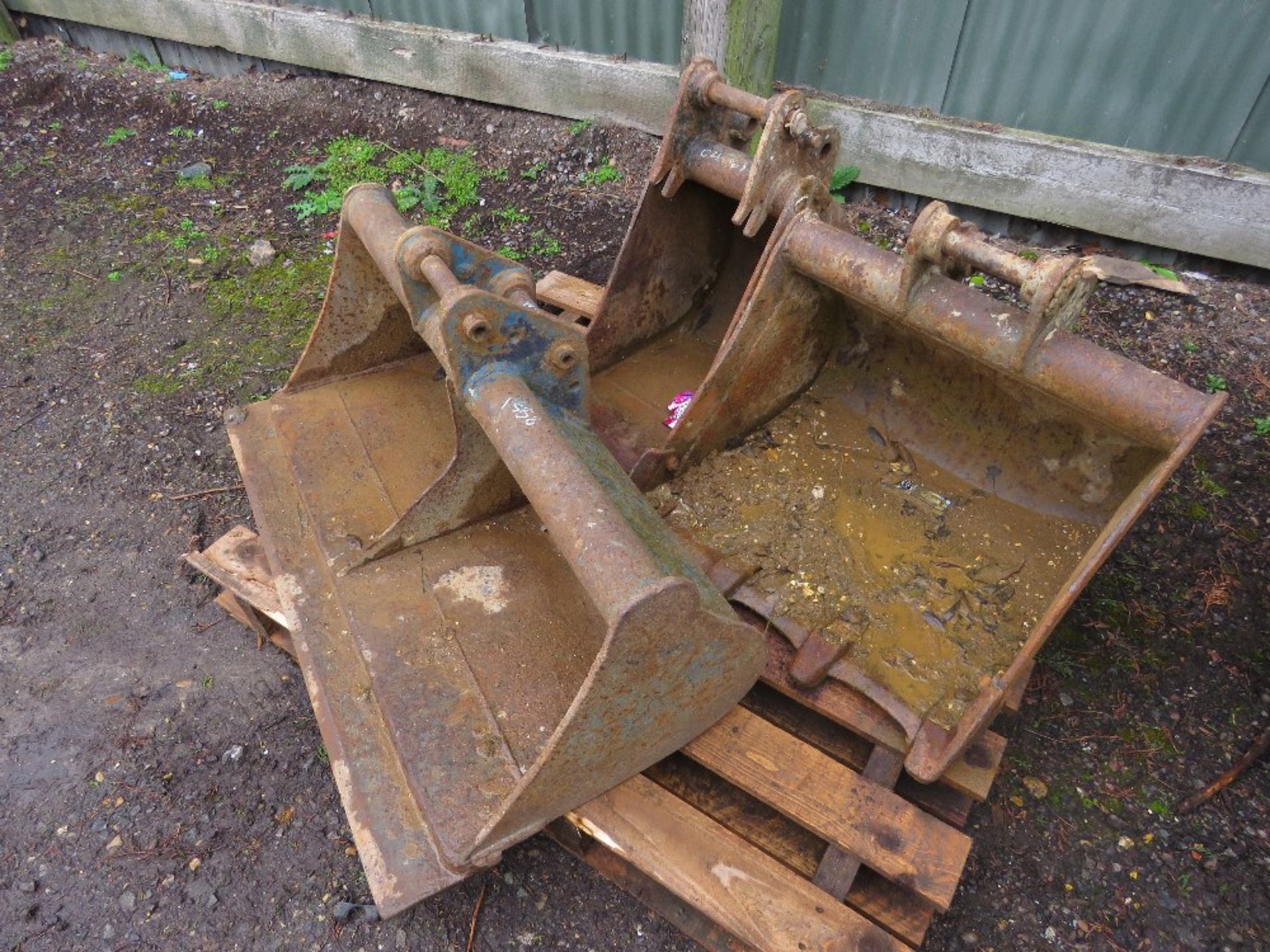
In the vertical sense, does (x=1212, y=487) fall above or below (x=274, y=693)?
above

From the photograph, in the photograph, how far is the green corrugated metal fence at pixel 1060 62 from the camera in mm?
3539

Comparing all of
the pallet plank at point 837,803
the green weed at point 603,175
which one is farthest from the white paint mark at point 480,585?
the green weed at point 603,175

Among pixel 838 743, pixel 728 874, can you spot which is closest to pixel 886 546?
pixel 838 743

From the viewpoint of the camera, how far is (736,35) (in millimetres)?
4086

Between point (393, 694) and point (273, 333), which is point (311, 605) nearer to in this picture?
point (393, 694)

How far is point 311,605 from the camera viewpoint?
7.57 ft

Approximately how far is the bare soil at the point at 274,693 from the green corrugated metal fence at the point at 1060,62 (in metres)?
0.67

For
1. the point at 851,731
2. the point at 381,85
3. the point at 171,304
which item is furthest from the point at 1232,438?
the point at 381,85

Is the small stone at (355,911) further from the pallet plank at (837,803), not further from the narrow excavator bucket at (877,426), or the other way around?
the narrow excavator bucket at (877,426)

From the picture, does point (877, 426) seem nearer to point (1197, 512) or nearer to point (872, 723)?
point (872, 723)

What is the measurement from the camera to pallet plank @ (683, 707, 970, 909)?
189 centimetres

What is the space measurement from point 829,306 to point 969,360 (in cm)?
46

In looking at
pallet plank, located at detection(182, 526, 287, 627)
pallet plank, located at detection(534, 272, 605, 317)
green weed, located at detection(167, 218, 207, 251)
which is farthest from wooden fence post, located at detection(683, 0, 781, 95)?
pallet plank, located at detection(182, 526, 287, 627)

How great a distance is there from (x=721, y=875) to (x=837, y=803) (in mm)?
323
